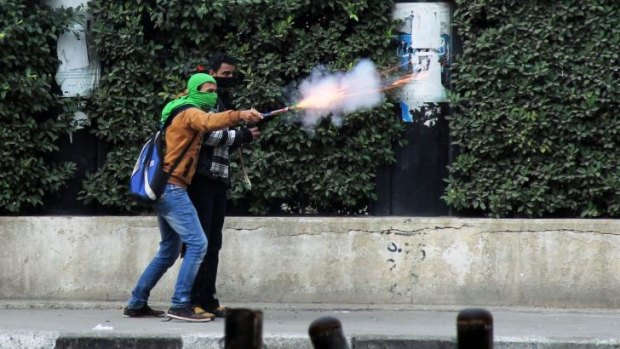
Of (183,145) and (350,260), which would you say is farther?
(350,260)

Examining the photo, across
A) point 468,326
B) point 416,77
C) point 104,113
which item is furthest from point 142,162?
point 468,326

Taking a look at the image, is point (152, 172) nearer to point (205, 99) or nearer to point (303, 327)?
point (205, 99)

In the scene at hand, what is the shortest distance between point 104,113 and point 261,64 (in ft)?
4.26

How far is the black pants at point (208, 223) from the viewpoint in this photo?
6.94 metres

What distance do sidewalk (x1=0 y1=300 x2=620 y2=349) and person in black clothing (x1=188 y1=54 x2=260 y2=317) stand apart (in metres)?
0.22

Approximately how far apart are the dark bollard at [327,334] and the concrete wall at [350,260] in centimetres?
603

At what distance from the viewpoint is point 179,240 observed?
707 centimetres

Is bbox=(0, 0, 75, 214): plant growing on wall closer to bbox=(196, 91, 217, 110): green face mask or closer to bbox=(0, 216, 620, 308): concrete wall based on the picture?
bbox=(0, 216, 620, 308): concrete wall

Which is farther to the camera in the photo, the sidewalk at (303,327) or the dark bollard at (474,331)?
the sidewalk at (303,327)

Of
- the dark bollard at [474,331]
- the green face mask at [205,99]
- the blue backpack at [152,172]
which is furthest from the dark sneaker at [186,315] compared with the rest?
the dark bollard at [474,331]

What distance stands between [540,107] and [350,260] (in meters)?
1.84

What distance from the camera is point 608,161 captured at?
26.7 ft

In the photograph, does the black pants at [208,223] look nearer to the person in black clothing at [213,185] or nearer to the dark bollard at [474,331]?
the person in black clothing at [213,185]

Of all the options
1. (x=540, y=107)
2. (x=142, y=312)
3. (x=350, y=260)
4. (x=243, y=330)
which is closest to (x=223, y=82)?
(x=142, y=312)
